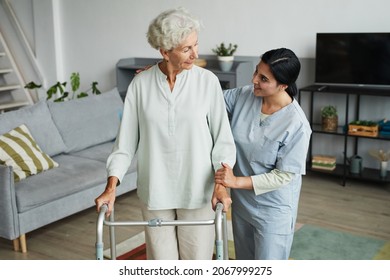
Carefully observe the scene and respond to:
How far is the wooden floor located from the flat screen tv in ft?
2.90

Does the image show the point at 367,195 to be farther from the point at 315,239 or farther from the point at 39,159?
the point at 39,159

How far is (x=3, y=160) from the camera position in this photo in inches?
145

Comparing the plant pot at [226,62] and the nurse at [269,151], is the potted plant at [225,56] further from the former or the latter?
the nurse at [269,151]

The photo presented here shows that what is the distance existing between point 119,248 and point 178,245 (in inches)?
59.2

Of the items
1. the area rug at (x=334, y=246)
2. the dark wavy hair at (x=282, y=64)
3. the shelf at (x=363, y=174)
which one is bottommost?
the area rug at (x=334, y=246)

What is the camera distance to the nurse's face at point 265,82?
2.09 meters

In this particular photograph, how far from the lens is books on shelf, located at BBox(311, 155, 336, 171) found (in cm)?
498

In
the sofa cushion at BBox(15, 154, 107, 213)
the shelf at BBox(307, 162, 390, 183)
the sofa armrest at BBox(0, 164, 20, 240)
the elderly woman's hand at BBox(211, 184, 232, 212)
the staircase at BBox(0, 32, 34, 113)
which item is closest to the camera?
the elderly woman's hand at BBox(211, 184, 232, 212)

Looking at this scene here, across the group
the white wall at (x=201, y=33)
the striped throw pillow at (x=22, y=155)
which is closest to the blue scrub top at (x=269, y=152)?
the striped throw pillow at (x=22, y=155)

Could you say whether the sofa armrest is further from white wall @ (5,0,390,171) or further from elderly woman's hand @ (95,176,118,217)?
white wall @ (5,0,390,171)

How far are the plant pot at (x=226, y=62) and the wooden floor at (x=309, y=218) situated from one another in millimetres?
1301

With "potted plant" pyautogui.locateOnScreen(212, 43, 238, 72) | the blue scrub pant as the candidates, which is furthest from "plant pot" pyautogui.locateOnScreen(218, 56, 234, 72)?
the blue scrub pant

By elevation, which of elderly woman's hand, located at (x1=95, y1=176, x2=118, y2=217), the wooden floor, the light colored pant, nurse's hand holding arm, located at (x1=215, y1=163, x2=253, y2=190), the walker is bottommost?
the wooden floor
